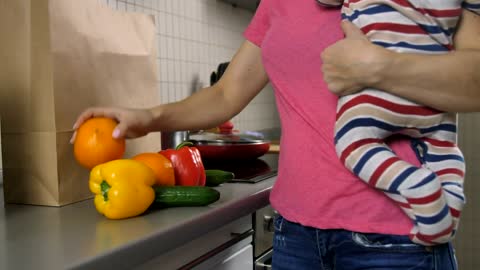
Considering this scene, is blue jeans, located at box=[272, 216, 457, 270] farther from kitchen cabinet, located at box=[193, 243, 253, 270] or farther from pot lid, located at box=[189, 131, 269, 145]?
pot lid, located at box=[189, 131, 269, 145]

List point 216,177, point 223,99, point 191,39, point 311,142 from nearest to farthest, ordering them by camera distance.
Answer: point 311,142
point 223,99
point 216,177
point 191,39

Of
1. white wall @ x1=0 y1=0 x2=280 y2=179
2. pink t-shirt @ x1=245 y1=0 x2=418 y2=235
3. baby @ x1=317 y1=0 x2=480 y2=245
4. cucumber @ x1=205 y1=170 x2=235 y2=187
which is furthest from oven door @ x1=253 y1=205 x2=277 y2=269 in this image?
white wall @ x1=0 y1=0 x2=280 y2=179

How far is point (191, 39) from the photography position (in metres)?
1.89

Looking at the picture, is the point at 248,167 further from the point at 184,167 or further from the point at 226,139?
the point at 184,167

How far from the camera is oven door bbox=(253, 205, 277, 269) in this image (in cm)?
118

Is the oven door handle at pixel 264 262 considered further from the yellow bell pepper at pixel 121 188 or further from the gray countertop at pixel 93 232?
the yellow bell pepper at pixel 121 188

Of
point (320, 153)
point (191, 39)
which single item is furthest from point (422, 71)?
point (191, 39)

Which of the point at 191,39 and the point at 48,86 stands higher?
the point at 191,39

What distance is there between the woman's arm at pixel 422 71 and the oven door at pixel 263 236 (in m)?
0.55

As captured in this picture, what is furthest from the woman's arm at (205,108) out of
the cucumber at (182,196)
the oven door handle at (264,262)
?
the oven door handle at (264,262)

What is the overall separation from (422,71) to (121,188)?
49cm

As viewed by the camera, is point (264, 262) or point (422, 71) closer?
point (422, 71)

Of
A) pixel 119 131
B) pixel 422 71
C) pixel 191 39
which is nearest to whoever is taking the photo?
pixel 422 71

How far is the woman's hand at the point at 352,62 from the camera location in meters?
0.67
